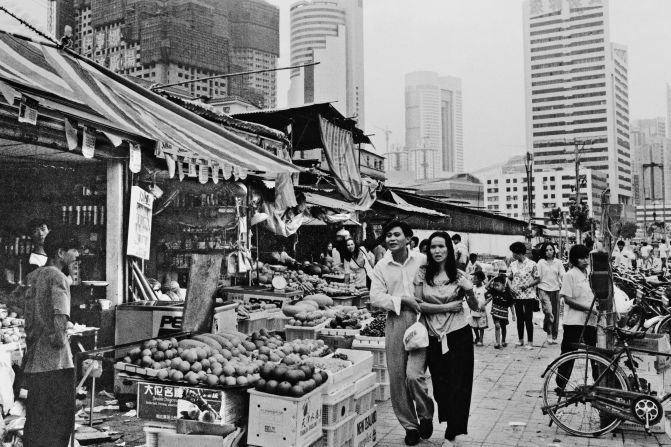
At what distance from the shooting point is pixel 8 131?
19.6 ft

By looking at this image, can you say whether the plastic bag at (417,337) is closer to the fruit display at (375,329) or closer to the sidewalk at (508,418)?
the sidewalk at (508,418)

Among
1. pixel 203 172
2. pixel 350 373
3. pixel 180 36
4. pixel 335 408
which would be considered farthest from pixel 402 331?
pixel 180 36

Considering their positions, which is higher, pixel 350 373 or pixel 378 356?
pixel 350 373

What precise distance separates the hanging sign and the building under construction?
79.8 ft

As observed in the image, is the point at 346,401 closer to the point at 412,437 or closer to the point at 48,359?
the point at 412,437

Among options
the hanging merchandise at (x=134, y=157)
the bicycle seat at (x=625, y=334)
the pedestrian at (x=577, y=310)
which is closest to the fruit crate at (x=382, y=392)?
the pedestrian at (x=577, y=310)

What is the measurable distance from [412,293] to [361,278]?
23.9 feet

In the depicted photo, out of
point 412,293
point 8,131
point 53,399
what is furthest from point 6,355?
point 412,293

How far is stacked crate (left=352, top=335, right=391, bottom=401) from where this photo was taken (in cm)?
748

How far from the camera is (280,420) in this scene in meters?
4.43

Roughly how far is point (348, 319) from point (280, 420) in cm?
406

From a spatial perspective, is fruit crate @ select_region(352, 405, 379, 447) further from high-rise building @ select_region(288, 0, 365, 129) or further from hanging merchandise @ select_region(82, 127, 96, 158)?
high-rise building @ select_region(288, 0, 365, 129)

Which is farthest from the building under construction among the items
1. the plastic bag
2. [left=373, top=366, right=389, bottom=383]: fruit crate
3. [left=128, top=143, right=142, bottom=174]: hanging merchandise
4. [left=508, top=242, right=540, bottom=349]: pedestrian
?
the plastic bag

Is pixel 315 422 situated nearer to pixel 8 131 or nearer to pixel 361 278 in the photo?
pixel 8 131
